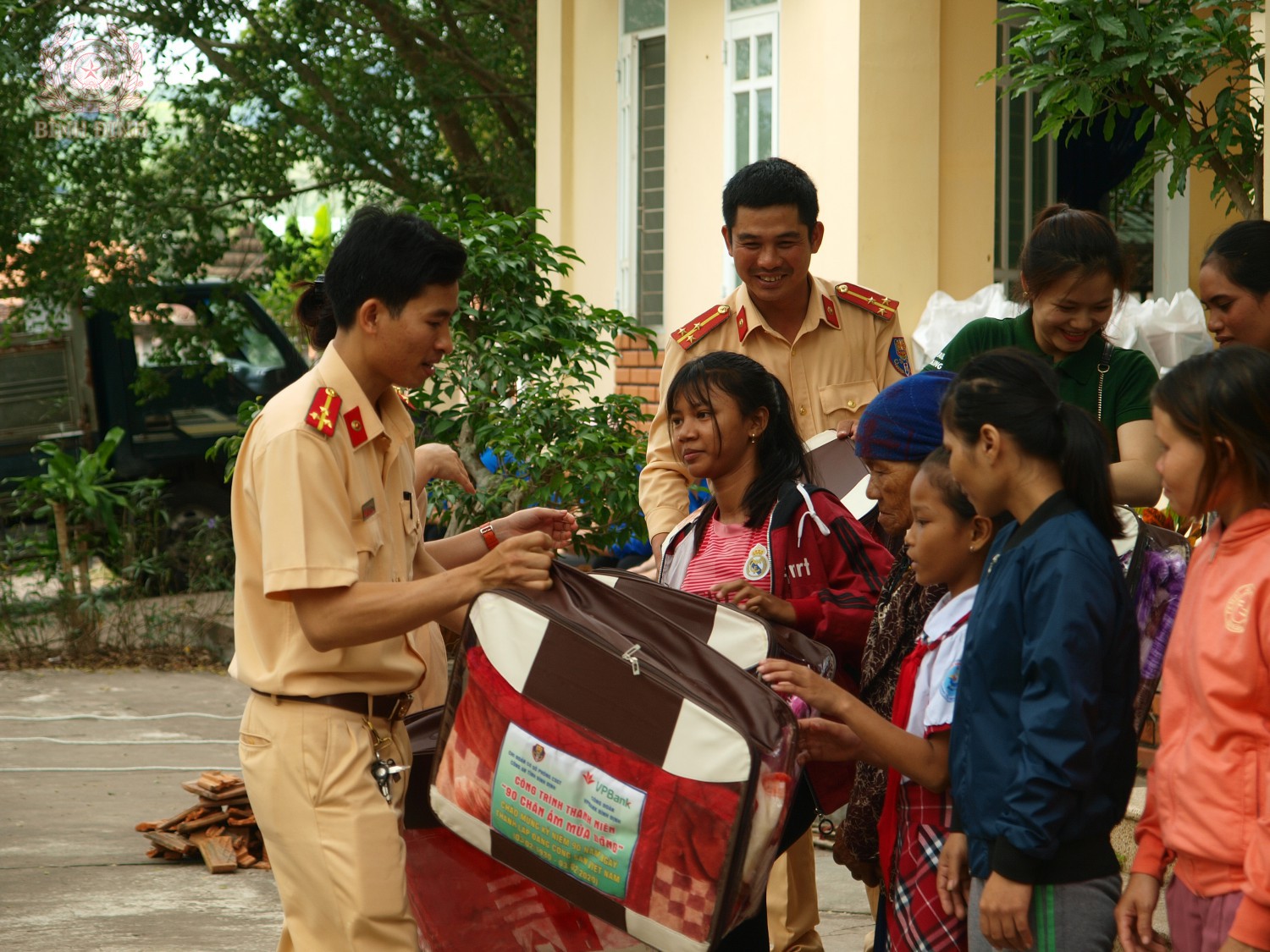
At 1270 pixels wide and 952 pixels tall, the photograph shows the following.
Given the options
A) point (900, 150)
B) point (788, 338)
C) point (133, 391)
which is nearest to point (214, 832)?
point (788, 338)

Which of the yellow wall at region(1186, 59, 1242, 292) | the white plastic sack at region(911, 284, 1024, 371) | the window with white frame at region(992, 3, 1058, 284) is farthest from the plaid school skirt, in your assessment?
the yellow wall at region(1186, 59, 1242, 292)

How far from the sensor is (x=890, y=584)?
2.95 m

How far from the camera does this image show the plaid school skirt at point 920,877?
2.55m

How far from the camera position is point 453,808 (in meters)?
2.62

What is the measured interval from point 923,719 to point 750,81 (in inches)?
248

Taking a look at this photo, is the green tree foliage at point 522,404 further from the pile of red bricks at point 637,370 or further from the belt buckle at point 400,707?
the belt buckle at point 400,707

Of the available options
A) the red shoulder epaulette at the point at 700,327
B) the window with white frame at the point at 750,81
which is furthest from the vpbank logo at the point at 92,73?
the red shoulder epaulette at the point at 700,327

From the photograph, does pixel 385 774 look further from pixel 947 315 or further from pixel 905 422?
pixel 947 315

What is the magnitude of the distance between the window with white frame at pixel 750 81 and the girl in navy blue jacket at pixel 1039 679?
5.96 meters

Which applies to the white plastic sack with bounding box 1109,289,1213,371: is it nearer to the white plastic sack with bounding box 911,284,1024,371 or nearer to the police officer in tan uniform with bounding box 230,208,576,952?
the white plastic sack with bounding box 911,284,1024,371

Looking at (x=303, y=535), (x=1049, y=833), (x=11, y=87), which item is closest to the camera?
(x=1049, y=833)

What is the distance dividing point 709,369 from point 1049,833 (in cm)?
144

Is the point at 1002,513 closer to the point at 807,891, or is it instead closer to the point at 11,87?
the point at 807,891

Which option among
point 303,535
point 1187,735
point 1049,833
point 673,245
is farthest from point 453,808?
point 673,245
